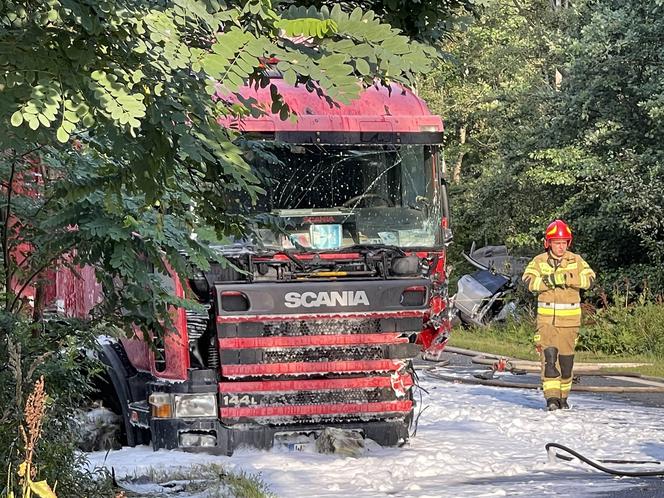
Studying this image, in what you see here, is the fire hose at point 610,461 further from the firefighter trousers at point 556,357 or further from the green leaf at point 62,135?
the green leaf at point 62,135

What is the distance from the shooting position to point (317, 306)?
7.89m

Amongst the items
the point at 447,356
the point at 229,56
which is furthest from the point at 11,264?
the point at 447,356

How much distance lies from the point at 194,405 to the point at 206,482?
103 cm

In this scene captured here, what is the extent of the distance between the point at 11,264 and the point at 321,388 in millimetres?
2858

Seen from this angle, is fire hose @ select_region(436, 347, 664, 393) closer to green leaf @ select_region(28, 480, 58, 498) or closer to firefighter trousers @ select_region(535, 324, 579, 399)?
firefighter trousers @ select_region(535, 324, 579, 399)

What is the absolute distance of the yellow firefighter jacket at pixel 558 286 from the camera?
11.2 metres

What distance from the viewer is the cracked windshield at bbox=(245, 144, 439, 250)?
326 inches

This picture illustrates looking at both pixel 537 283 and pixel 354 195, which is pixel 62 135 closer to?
pixel 354 195

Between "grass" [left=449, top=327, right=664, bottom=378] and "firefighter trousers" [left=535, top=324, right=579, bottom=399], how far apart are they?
332 cm

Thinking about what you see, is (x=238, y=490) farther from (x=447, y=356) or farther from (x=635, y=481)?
(x=447, y=356)

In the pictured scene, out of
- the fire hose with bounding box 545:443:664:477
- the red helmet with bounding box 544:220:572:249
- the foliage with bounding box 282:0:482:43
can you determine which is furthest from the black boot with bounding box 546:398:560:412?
the foliage with bounding box 282:0:482:43

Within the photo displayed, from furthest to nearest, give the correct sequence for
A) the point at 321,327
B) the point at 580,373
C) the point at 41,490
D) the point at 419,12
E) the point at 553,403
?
the point at 580,373 < the point at 553,403 < the point at 321,327 < the point at 419,12 < the point at 41,490

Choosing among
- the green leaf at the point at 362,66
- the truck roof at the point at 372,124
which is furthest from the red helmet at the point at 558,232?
the green leaf at the point at 362,66

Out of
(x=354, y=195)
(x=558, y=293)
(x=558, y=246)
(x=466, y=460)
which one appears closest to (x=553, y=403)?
(x=558, y=293)
